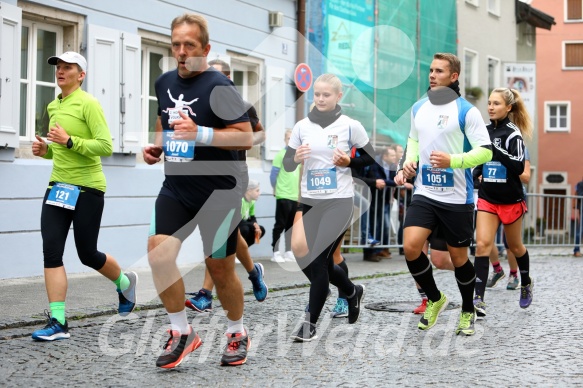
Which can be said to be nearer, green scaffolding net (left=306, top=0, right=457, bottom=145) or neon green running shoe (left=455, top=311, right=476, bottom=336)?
neon green running shoe (left=455, top=311, right=476, bottom=336)

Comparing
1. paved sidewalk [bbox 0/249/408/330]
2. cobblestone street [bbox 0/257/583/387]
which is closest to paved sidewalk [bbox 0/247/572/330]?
paved sidewalk [bbox 0/249/408/330]

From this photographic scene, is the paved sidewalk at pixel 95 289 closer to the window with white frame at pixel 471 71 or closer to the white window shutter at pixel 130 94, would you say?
the white window shutter at pixel 130 94

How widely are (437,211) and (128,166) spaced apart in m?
6.39

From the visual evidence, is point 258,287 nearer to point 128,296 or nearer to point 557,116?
point 128,296

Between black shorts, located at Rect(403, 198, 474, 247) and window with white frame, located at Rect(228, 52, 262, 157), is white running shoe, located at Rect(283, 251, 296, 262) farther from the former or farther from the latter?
black shorts, located at Rect(403, 198, 474, 247)

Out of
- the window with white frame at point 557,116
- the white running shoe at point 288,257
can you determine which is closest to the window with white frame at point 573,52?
the window with white frame at point 557,116

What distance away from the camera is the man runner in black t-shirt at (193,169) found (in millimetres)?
5750

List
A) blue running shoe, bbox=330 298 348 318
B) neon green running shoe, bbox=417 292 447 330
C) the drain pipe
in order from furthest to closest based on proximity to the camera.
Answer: the drain pipe, blue running shoe, bbox=330 298 348 318, neon green running shoe, bbox=417 292 447 330

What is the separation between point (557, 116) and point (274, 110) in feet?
114

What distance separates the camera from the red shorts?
9234 millimetres

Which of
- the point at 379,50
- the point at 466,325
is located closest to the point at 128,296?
the point at 466,325

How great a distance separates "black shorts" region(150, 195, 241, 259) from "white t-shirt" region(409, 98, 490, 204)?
2.05 metres

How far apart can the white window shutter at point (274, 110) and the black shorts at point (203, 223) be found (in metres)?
10.2

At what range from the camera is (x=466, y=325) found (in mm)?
7562
